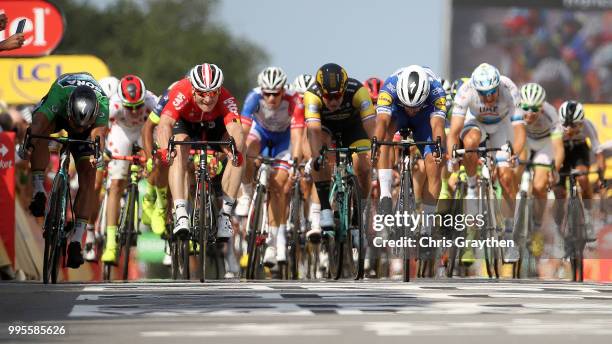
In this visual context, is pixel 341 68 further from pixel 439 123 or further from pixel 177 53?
pixel 177 53

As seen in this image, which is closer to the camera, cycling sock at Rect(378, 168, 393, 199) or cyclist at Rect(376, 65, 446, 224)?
cycling sock at Rect(378, 168, 393, 199)

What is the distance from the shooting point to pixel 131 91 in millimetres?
21516

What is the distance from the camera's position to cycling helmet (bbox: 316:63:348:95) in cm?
1812

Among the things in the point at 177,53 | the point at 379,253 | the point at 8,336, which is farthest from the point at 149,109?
the point at 177,53

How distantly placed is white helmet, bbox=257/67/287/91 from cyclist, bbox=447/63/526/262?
2056 millimetres

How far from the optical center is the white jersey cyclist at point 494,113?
20828 mm

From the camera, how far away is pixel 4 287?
16234 millimetres

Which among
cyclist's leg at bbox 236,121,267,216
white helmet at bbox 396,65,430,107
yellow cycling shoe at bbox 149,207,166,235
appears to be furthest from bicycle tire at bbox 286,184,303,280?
white helmet at bbox 396,65,430,107

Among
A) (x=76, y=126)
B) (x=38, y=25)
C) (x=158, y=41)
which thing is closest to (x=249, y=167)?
(x=76, y=126)

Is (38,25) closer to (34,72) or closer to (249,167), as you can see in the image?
(34,72)

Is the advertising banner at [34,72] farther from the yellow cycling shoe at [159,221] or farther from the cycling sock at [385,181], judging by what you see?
the cycling sock at [385,181]

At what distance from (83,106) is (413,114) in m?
3.92

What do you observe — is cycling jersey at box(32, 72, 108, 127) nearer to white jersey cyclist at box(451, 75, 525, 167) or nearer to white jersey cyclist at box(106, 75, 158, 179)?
white jersey cyclist at box(106, 75, 158, 179)

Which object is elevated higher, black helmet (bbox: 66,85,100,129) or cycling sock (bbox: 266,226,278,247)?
black helmet (bbox: 66,85,100,129)
